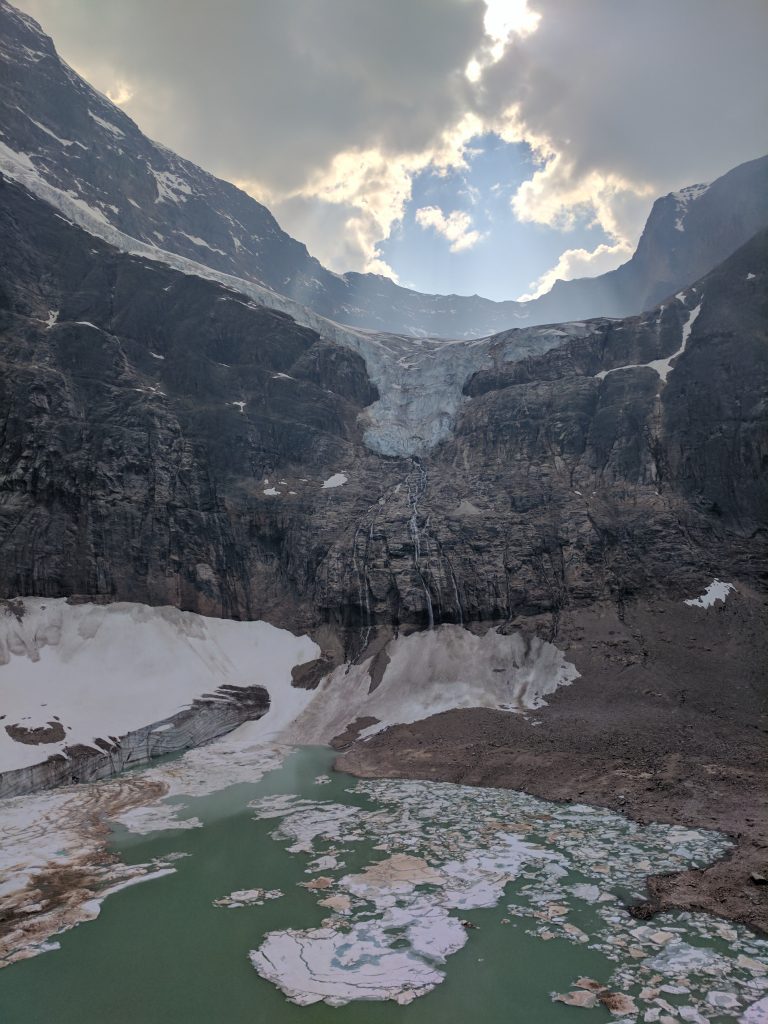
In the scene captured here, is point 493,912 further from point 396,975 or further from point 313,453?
point 313,453

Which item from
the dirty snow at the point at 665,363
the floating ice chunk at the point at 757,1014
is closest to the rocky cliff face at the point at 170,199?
the dirty snow at the point at 665,363

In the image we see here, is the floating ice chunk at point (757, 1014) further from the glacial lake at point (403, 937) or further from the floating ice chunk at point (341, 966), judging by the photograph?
the floating ice chunk at point (341, 966)

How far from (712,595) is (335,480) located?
3955 cm

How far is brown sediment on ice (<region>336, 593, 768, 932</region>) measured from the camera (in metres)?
17.2

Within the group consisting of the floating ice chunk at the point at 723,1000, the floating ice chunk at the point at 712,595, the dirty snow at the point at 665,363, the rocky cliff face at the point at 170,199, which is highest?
the rocky cliff face at the point at 170,199

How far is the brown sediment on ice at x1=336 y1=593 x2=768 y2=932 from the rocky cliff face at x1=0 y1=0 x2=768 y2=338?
72.8 metres

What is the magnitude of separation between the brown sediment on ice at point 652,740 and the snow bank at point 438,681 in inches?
70.1

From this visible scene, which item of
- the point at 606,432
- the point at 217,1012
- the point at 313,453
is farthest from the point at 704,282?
the point at 217,1012

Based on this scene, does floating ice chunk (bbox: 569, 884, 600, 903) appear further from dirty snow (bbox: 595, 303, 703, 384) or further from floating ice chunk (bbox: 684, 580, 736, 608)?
dirty snow (bbox: 595, 303, 703, 384)

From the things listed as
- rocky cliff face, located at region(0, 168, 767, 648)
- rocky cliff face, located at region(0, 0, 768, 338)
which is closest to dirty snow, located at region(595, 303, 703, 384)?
rocky cliff face, located at region(0, 168, 767, 648)

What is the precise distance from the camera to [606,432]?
5750 centimetres

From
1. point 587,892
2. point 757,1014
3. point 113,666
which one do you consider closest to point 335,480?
point 113,666

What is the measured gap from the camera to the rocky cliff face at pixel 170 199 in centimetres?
8900

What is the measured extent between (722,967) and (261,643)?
4477 centimetres
